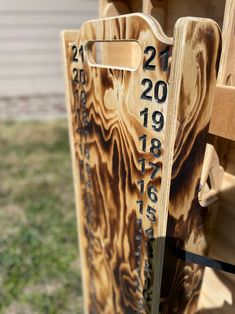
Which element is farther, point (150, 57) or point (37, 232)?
point (37, 232)

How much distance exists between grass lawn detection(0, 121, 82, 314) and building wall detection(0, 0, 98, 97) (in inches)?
43.7

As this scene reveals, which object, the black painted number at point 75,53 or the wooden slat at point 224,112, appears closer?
the wooden slat at point 224,112

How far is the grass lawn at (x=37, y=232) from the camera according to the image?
207 cm

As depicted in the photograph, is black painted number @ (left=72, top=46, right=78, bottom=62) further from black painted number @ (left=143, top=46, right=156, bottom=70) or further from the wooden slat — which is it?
the wooden slat

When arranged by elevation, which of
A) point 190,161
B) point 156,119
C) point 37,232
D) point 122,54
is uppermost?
point 122,54

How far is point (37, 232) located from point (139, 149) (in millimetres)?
1990

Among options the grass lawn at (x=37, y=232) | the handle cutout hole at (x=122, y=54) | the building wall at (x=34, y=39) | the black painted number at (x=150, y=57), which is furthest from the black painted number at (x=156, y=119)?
the building wall at (x=34, y=39)

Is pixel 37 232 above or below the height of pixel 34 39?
below

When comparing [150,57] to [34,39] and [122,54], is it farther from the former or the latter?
[34,39]

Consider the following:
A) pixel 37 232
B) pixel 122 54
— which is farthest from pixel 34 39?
pixel 122 54

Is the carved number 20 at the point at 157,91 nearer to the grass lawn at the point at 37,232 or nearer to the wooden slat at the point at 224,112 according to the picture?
the wooden slat at the point at 224,112

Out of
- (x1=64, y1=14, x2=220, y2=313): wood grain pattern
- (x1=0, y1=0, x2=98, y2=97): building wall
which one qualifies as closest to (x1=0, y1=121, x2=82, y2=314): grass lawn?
(x1=64, y1=14, x2=220, y2=313): wood grain pattern

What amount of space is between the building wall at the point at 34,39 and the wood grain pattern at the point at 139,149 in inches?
148

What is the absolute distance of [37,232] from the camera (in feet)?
8.54
